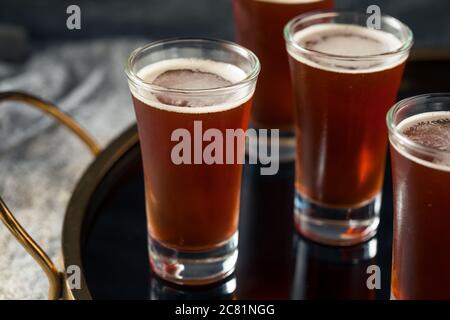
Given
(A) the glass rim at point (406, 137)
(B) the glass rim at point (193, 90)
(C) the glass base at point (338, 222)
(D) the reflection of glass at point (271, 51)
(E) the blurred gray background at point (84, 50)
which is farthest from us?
(E) the blurred gray background at point (84, 50)

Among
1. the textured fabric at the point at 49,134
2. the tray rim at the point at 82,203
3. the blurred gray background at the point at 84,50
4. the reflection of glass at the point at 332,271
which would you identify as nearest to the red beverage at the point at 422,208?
the reflection of glass at the point at 332,271

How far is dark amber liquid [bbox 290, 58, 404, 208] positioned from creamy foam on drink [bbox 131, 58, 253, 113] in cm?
11

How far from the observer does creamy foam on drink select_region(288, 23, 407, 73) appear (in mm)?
995

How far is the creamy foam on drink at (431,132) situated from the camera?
79 cm

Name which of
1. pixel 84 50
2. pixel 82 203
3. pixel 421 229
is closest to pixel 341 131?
pixel 421 229

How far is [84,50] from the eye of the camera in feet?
7.32

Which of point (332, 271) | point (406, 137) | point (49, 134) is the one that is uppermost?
point (406, 137)

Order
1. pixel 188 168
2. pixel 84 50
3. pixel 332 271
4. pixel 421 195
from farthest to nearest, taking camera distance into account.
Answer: pixel 84 50 < pixel 332 271 < pixel 188 168 < pixel 421 195

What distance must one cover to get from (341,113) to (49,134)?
102 centimetres

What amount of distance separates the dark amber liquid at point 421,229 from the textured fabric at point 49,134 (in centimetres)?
72

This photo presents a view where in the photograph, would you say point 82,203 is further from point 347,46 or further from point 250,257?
point 347,46

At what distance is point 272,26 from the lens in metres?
1.25

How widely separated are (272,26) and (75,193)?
39 cm

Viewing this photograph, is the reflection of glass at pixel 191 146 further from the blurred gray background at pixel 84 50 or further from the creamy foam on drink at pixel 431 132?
the blurred gray background at pixel 84 50
